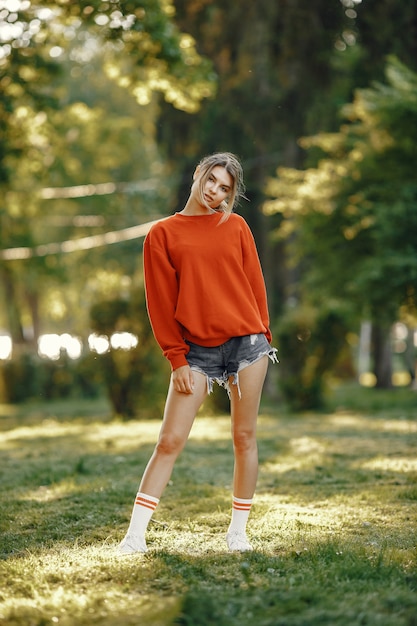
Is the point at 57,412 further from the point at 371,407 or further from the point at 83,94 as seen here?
the point at 83,94

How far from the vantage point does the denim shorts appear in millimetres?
4582

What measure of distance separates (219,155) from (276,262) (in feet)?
66.1

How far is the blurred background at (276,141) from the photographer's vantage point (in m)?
14.6

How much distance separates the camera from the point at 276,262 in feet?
81.2

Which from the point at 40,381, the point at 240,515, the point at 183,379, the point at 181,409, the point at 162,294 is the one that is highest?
the point at 162,294

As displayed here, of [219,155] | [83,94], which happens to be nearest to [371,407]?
[219,155]

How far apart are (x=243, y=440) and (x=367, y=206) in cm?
1162

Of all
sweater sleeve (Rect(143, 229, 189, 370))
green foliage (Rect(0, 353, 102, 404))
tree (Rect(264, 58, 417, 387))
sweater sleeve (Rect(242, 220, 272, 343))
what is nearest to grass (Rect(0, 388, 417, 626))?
sweater sleeve (Rect(143, 229, 189, 370))

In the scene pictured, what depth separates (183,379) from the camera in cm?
448

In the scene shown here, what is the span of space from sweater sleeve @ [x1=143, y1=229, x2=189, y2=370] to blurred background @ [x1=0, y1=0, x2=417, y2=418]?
8947 mm

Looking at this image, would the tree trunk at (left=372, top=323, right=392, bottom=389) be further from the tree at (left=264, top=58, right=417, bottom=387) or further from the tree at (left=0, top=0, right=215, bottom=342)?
the tree at (left=0, top=0, right=215, bottom=342)

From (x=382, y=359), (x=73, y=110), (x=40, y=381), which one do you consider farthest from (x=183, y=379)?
(x=40, y=381)

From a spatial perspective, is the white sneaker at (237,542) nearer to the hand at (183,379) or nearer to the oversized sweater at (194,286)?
the hand at (183,379)

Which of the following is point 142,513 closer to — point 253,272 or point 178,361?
point 178,361
